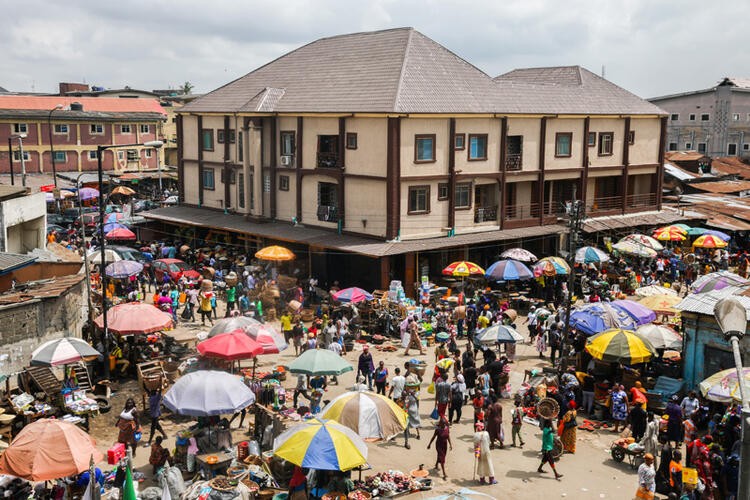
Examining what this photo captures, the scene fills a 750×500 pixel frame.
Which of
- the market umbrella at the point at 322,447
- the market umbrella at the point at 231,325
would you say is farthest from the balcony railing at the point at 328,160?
the market umbrella at the point at 322,447

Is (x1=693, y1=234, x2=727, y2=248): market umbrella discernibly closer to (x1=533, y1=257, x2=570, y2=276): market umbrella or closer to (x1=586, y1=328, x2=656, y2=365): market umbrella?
(x1=533, y1=257, x2=570, y2=276): market umbrella

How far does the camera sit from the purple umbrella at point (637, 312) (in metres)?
24.2

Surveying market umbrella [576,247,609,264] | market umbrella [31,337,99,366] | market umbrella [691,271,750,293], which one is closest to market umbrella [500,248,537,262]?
market umbrella [576,247,609,264]

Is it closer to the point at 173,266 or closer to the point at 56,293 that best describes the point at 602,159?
the point at 173,266

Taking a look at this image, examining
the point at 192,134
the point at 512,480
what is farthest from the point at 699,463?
the point at 192,134

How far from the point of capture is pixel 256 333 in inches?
859

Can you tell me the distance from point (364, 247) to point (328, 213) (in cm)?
467

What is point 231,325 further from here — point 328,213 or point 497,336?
point 328,213

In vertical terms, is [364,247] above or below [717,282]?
below

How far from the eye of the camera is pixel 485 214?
Result: 1481 inches

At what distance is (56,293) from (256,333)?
6.52m

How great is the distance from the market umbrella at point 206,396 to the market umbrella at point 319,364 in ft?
9.04

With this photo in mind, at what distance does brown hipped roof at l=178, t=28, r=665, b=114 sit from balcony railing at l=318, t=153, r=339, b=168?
230cm

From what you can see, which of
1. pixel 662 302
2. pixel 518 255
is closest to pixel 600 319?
pixel 662 302
